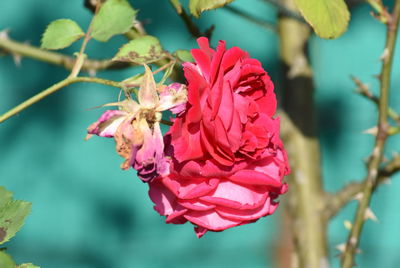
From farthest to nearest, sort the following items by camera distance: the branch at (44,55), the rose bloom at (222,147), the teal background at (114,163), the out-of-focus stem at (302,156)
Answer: the teal background at (114,163) → the out-of-focus stem at (302,156) → the branch at (44,55) → the rose bloom at (222,147)

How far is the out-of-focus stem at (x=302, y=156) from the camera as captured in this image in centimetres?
112

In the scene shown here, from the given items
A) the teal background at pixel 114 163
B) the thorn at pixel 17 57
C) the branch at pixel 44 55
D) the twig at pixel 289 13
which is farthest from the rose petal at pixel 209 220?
the teal background at pixel 114 163

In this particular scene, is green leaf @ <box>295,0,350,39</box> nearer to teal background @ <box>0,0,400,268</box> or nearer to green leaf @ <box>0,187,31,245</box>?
green leaf @ <box>0,187,31,245</box>

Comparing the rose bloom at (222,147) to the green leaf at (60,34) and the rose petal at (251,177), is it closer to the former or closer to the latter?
the rose petal at (251,177)

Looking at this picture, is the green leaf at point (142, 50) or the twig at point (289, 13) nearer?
the green leaf at point (142, 50)

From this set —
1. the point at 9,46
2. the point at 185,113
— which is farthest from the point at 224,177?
the point at 9,46

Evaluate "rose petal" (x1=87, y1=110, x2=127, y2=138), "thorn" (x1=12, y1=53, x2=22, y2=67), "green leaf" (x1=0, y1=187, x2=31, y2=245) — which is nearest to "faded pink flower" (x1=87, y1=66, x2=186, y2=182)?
"rose petal" (x1=87, y1=110, x2=127, y2=138)

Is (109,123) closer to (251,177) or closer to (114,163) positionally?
(251,177)

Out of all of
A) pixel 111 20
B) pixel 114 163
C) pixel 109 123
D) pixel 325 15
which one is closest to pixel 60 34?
pixel 111 20

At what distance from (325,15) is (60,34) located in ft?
0.95

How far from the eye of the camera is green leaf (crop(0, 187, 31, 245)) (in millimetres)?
575

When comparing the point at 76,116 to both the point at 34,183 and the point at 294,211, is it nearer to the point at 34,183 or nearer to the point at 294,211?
the point at 34,183

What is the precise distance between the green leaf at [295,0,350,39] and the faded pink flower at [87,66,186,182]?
0.48 feet

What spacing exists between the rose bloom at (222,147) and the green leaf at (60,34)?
0.59ft
